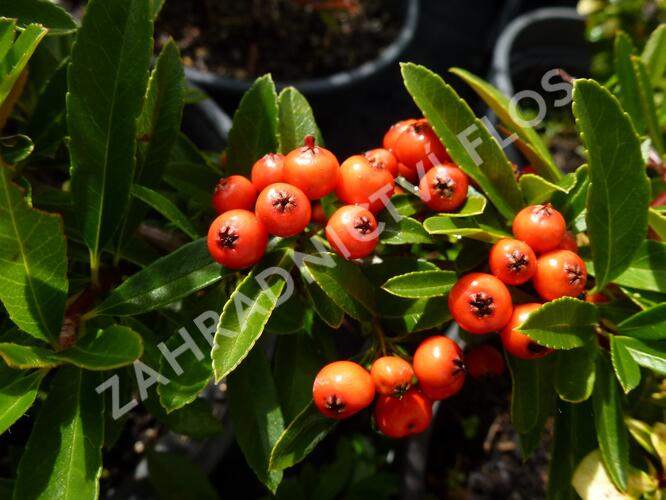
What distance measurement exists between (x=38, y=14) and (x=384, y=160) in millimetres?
490

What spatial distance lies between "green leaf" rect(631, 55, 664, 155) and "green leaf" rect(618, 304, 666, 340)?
0.40 metres

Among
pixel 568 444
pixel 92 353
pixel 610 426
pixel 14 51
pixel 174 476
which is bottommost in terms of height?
pixel 174 476

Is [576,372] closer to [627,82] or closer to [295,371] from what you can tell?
[295,371]

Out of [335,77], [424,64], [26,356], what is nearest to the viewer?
[26,356]

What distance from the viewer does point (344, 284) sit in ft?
2.47

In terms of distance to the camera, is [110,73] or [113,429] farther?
[113,429]

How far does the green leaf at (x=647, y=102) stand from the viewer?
100 cm

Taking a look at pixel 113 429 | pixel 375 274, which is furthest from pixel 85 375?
pixel 375 274

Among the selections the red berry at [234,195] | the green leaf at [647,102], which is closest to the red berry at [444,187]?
the red berry at [234,195]

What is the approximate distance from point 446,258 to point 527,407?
25 centimetres

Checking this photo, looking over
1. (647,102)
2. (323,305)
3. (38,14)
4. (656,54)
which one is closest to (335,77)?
(656,54)

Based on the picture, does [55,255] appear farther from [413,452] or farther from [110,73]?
[413,452]

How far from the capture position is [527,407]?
81cm

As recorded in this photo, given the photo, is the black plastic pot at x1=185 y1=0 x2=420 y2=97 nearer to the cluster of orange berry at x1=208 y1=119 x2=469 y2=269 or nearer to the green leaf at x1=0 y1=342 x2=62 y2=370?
the cluster of orange berry at x1=208 y1=119 x2=469 y2=269
